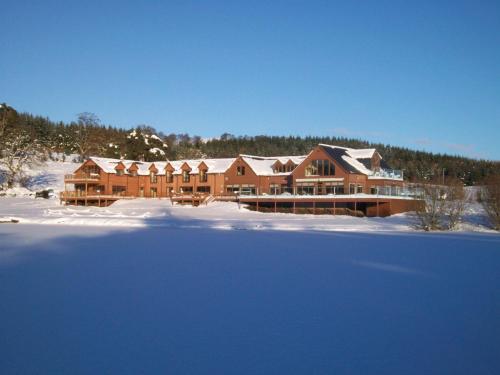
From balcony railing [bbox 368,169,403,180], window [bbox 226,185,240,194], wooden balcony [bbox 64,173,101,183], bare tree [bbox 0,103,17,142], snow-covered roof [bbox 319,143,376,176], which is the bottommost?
window [bbox 226,185,240,194]

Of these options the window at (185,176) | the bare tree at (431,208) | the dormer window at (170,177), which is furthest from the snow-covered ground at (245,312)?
the dormer window at (170,177)

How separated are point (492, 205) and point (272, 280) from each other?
2623 cm

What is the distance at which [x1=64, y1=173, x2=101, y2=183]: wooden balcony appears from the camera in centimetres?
5166

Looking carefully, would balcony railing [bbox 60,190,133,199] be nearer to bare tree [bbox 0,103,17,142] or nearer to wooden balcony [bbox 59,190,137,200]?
wooden balcony [bbox 59,190,137,200]

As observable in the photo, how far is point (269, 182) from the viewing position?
1972 inches

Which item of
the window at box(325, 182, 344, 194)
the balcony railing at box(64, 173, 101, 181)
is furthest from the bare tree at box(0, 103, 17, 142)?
the window at box(325, 182, 344, 194)

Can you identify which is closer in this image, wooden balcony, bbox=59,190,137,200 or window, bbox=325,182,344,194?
window, bbox=325,182,344,194

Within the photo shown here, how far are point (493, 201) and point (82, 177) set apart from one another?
37951 mm

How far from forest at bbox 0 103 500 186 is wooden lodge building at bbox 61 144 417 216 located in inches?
161

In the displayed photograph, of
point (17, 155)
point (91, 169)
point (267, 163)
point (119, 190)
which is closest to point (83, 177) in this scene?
point (91, 169)

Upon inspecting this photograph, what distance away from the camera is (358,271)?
40.9 ft

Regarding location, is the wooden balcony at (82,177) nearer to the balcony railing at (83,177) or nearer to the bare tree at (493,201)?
the balcony railing at (83,177)

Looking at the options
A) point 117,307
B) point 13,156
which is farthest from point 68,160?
point 117,307

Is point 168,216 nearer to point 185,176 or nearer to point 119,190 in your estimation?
point 185,176
